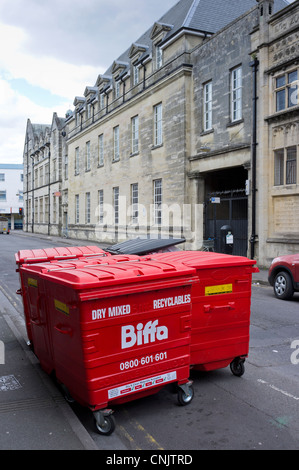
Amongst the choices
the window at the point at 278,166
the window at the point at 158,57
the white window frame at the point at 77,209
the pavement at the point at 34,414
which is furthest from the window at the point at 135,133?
the pavement at the point at 34,414

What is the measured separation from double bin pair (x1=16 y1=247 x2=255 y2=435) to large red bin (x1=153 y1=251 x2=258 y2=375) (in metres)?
0.01

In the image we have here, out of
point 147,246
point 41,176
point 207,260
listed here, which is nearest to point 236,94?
point 147,246

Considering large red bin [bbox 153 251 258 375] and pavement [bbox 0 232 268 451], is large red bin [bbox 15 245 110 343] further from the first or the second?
large red bin [bbox 153 251 258 375]

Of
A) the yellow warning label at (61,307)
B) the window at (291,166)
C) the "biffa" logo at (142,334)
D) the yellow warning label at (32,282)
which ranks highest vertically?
the window at (291,166)

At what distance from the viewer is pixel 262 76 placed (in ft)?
53.7

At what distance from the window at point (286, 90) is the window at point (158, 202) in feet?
31.4

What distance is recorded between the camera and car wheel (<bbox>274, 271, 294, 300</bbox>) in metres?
10.5

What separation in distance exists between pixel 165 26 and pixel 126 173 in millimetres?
→ 9448

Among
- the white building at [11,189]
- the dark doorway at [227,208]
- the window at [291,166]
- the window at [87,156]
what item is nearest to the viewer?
the window at [291,166]

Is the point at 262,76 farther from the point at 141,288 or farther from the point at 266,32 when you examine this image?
the point at 141,288

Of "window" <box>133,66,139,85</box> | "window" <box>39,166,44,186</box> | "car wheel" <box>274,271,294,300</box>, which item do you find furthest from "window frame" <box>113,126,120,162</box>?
"window" <box>39,166,44,186</box>

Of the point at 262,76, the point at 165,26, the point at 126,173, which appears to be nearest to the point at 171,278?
the point at 262,76

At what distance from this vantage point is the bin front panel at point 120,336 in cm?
375

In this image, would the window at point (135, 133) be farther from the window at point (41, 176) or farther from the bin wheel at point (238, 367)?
the window at point (41, 176)
